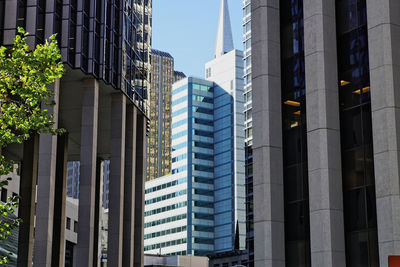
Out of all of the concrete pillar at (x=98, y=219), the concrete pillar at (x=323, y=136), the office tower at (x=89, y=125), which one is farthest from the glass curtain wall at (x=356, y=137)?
the concrete pillar at (x=98, y=219)

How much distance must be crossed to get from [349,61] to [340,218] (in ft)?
23.9

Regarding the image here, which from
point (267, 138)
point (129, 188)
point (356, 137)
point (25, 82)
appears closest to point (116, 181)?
point (129, 188)

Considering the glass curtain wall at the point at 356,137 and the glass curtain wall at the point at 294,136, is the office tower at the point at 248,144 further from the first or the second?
the glass curtain wall at the point at 356,137

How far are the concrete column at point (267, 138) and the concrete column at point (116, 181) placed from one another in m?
29.5

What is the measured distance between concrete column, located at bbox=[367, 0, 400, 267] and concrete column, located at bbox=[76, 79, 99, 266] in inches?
1297

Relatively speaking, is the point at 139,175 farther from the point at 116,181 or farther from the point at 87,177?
the point at 87,177

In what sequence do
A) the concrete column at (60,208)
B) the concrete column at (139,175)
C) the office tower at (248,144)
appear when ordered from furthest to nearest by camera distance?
1. the office tower at (248,144)
2. the concrete column at (139,175)
3. the concrete column at (60,208)

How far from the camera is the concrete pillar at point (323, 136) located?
104ft

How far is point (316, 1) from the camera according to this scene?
3403 centimetres

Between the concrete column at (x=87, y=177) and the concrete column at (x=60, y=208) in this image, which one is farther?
the concrete column at (x=60, y=208)

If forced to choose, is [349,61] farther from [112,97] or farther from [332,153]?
[112,97]

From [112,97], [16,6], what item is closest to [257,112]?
[16,6]

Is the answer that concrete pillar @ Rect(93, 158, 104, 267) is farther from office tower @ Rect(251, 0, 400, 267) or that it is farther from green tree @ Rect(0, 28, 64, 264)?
green tree @ Rect(0, 28, 64, 264)

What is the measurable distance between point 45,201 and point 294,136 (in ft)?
86.3
